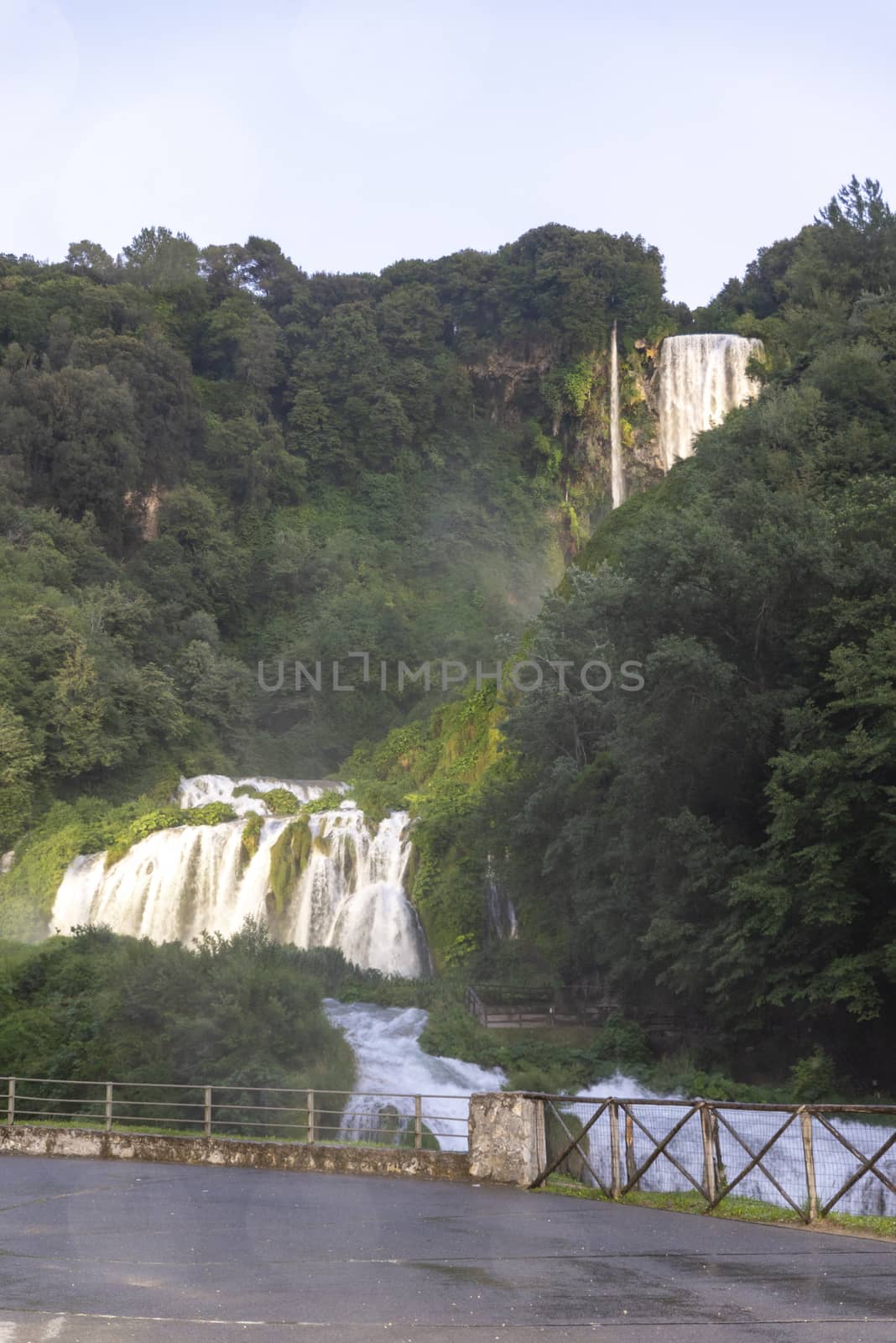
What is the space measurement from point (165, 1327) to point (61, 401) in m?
67.4

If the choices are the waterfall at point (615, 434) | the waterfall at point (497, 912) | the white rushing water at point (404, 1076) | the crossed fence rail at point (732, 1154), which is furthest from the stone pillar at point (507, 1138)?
the waterfall at point (615, 434)

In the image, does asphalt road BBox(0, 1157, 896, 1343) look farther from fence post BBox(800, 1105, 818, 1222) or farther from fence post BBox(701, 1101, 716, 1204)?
fence post BBox(800, 1105, 818, 1222)

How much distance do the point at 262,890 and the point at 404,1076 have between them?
1710cm

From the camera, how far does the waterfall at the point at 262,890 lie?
44844mm

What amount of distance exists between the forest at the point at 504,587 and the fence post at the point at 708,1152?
42.6 ft

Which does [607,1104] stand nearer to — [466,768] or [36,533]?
[466,768]

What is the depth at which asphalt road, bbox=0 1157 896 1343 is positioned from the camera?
301 inches

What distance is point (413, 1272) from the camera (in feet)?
30.9

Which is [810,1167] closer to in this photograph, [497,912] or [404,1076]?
[404,1076]

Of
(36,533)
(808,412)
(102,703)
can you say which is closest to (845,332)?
(808,412)

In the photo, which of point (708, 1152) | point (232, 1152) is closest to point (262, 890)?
point (232, 1152)

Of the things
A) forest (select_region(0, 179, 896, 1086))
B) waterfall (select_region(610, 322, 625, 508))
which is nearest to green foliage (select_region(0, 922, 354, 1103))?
forest (select_region(0, 179, 896, 1086))

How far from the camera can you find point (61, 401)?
70.1 metres

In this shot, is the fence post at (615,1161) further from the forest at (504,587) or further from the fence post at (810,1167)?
the forest at (504,587)
